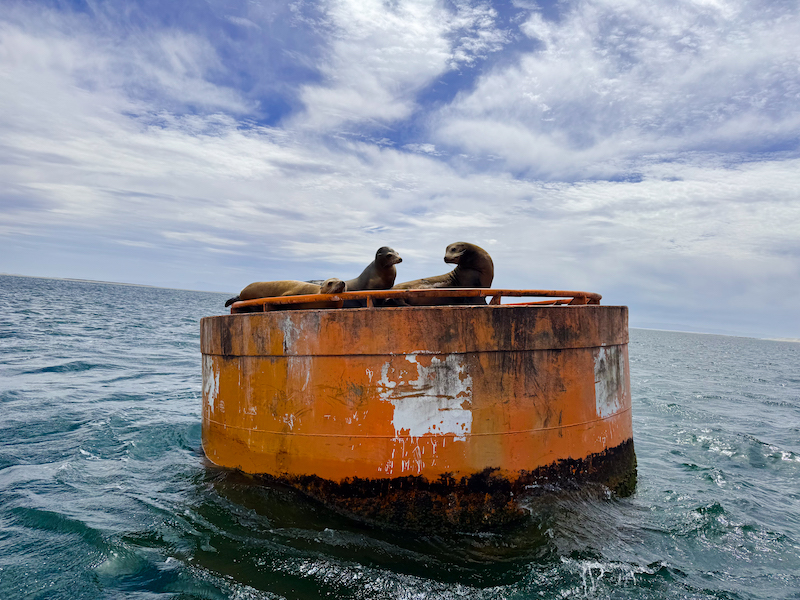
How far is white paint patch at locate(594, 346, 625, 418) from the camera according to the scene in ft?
14.7

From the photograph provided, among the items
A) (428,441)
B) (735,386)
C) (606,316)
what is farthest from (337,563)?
(735,386)

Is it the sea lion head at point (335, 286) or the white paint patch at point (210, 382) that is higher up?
the sea lion head at point (335, 286)

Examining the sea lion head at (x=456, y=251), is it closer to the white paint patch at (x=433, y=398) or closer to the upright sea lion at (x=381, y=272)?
the upright sea lion at (x=381, y=272)

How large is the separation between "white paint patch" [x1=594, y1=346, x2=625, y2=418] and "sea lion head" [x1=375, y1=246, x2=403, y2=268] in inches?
80.6

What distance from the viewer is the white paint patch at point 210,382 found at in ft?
17.0

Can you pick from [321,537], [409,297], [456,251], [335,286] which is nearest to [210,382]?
[335,286]

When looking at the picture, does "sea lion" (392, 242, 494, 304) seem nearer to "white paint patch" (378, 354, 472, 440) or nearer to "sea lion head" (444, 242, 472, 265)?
"sea lion head" (444, 242, 472, 265)

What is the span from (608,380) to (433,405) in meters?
1.71

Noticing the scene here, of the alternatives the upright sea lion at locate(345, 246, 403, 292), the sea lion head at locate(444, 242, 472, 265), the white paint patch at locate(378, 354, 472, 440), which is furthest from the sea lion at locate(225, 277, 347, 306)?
the white paint patch at locate(378, 354, 472, 440)

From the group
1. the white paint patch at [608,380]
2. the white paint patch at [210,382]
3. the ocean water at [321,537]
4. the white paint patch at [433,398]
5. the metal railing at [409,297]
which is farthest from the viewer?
the white paint patch at [210,382]

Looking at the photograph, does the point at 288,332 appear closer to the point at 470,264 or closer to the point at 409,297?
the point at 409,297

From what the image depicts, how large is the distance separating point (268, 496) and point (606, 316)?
3.28 meters

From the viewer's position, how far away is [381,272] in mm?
5320

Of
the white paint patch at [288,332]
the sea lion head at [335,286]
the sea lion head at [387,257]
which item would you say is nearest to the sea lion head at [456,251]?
A: the sea lion head at [387,257]
